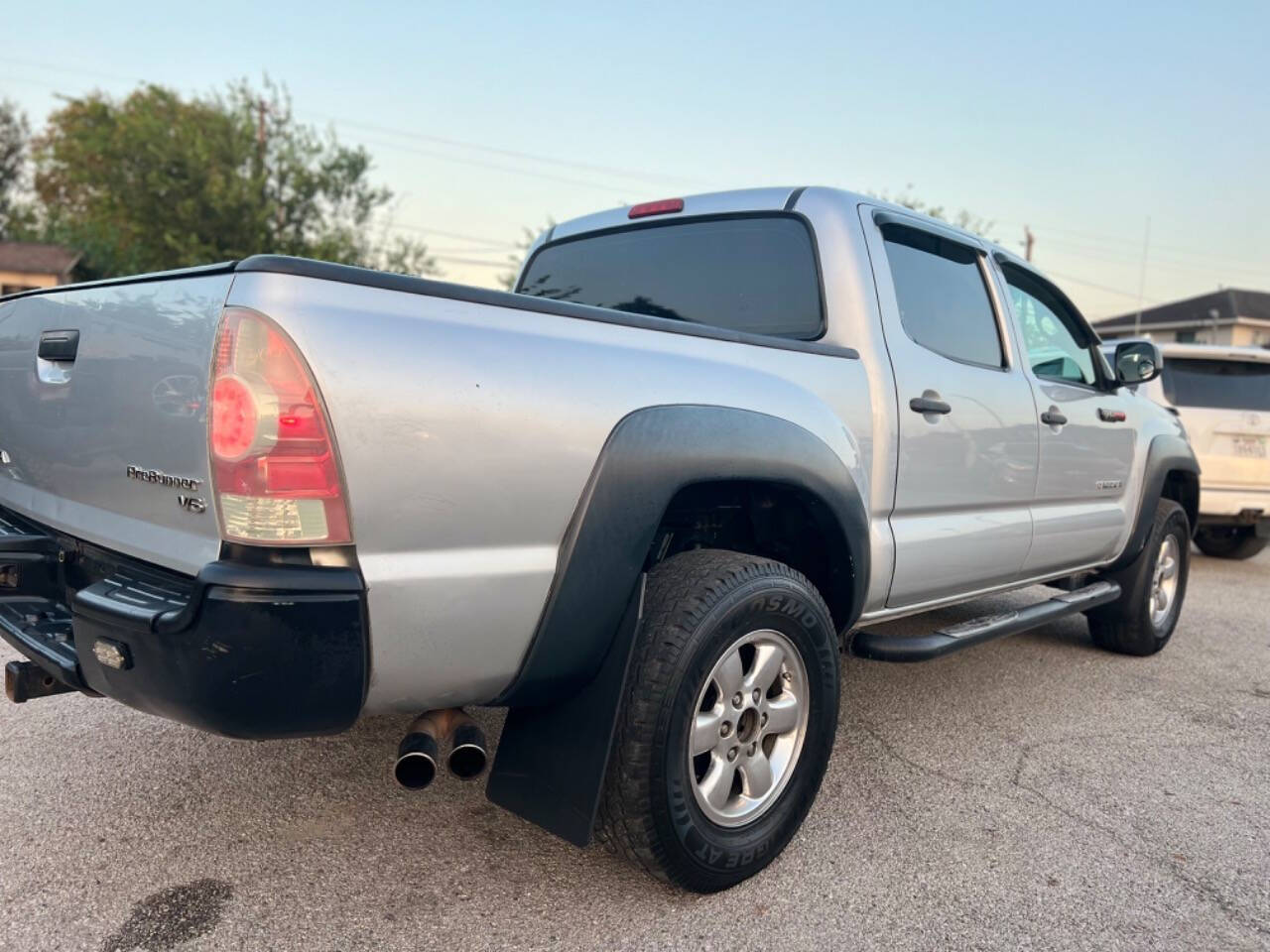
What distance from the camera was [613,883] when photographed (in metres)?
2.50

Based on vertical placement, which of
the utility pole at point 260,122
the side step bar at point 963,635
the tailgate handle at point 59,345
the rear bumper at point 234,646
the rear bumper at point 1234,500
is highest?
the utility pole at point 260,122

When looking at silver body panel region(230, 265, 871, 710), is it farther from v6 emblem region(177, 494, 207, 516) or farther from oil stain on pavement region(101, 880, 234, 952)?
oil stain on pavement region(101, 880, 234, 952)

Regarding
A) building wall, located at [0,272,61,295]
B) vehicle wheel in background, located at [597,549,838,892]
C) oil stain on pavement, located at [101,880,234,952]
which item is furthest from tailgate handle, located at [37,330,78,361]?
building wall, located at [0,272,61,295]

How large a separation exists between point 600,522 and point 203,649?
2.78ft

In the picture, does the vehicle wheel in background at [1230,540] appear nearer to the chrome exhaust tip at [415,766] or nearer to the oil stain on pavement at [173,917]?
the chrome exhaust tip at [415,766]

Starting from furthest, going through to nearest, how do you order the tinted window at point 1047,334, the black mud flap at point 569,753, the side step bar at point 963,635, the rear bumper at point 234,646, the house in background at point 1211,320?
the house in background at point 1211,320 → the tinted window at point 1047,334 → the side step bar at point 963,635 → the black mud flap at point 569,753 → the rear bumper at point 234,646

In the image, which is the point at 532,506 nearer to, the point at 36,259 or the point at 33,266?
the point at 33,266

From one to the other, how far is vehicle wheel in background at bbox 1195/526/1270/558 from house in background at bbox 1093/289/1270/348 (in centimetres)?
3125

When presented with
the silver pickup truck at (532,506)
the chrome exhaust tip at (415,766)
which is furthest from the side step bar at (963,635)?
the chrome exhaust tip at (415,766)

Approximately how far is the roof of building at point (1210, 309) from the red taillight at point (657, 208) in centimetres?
4271

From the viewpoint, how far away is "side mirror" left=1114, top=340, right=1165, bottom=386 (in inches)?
172

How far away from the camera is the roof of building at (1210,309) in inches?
1575

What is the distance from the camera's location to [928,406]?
3137mm

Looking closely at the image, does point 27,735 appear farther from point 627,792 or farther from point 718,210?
point 718,210
